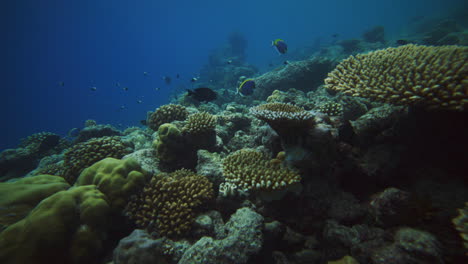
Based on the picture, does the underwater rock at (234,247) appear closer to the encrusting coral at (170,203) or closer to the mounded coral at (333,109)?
the encrusting coral at (170,203)

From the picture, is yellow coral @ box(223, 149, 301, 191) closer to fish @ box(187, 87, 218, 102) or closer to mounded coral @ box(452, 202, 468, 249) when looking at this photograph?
mounded coral @ box(452, 202, 468, 249)

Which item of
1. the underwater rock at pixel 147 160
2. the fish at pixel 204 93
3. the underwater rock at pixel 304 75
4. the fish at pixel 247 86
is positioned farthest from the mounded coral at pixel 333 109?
the underwater rock at pixel 304 75

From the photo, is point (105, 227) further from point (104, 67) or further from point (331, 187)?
point (104, 67)

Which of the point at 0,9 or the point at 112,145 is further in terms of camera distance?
the point at 0,9

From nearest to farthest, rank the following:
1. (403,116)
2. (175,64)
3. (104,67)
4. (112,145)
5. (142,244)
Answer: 1. (142,244)
2. (403,116)
3. (112,145)
4. (104,67)
5. (175,64)

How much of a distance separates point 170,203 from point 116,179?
46.8 inches

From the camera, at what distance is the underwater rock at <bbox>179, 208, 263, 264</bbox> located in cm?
258

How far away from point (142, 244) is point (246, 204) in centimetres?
190

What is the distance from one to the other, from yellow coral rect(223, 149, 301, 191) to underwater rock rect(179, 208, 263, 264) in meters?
0.55

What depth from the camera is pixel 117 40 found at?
403 feet

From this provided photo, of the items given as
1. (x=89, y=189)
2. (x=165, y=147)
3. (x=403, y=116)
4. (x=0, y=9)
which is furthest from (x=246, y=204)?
(x=0, y=9)

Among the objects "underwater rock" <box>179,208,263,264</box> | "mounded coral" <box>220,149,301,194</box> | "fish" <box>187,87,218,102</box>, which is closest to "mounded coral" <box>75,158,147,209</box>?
"underwater rock" <box>179,208,263,264</box>

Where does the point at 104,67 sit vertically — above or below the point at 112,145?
above

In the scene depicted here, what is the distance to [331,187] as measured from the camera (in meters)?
3.30
